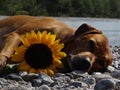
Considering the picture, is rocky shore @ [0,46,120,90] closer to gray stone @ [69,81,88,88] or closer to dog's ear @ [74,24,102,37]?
gray stone @ [69,81,88,88]

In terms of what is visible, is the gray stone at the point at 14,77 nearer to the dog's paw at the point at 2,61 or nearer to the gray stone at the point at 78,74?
the dog's paw at the point at 2,61

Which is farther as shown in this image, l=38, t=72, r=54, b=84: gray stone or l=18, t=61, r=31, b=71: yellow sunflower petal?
l=18, t=61, r=31, b=71: yellow sunflower petal

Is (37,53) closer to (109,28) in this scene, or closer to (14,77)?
(14,77)

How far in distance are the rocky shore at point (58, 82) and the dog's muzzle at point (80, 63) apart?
0.31 ft

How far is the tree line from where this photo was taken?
47537 mm

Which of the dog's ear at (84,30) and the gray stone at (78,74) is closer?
the gray stone at (78,74)

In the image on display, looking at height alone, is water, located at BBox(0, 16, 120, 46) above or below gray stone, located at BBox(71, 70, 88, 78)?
below

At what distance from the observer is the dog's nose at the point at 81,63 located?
629 centimetres

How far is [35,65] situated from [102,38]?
119 cm

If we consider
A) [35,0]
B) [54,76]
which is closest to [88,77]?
[54,76]

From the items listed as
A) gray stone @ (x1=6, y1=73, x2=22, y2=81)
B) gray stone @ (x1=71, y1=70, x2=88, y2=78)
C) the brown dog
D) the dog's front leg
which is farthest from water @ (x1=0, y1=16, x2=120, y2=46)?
gray stone @ (x1=6, y1=73, x2=22, y2=81)

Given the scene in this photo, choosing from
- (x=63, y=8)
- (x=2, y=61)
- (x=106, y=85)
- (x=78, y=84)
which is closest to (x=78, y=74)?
(x=78, y=84)

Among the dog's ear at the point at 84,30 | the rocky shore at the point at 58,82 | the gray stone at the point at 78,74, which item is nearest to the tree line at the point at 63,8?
the dog's ear at the point at 84,30

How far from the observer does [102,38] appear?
22.7 ft
